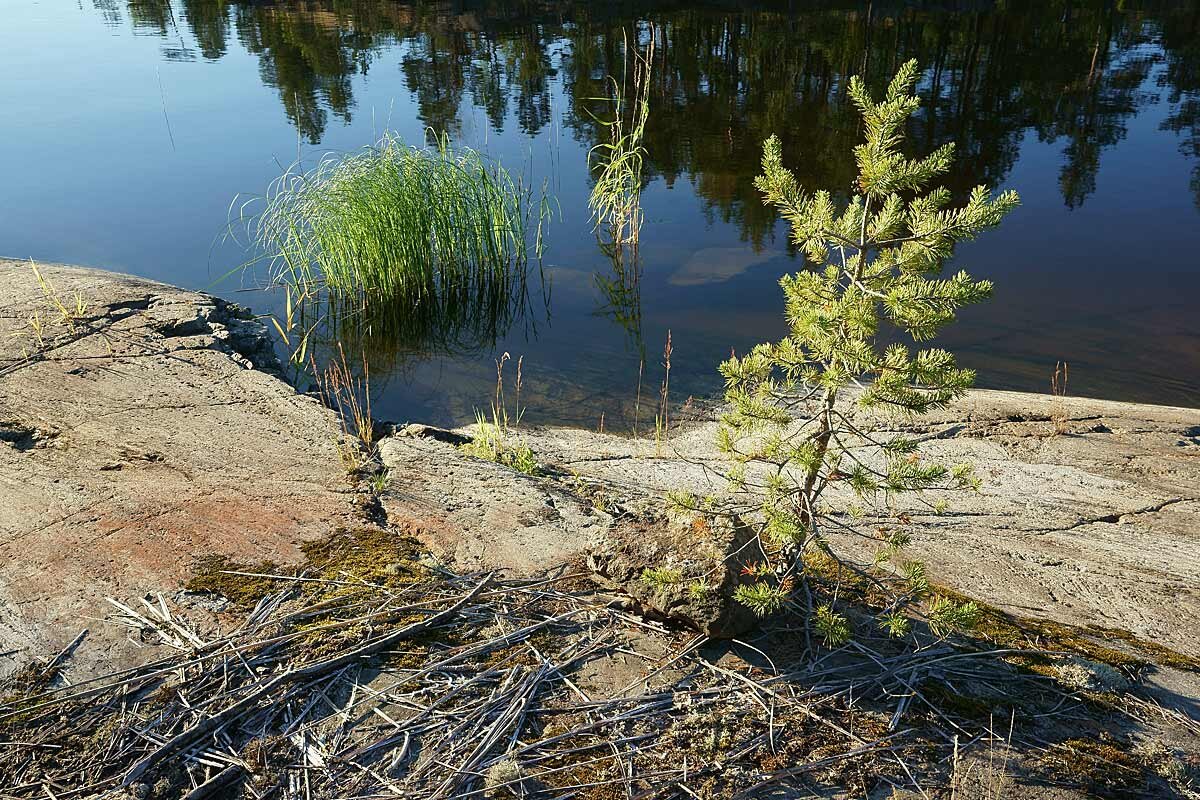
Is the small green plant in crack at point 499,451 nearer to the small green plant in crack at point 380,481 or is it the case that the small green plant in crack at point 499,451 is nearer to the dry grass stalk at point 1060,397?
the small green plant in crack at point 380,481

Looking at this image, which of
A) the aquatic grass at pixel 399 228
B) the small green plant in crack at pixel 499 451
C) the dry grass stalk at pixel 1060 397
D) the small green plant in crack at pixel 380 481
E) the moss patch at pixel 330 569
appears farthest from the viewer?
the aquatic grass at pixel 399 228

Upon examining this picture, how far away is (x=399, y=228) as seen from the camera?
8320mm

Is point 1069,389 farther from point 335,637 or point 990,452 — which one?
point 335,637

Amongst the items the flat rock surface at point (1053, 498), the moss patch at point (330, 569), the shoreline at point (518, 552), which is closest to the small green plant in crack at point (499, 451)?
the shoreline at point (518, 552)

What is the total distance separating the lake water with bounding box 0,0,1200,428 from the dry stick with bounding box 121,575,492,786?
4046 mm

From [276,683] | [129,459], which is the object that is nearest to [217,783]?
[276,683]

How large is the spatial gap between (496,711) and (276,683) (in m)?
0.70

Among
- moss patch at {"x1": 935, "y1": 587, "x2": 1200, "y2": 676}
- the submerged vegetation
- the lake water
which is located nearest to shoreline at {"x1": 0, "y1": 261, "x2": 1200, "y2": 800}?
moss patch at {"x1": 935, "y1": 587, "x2": 1200, "y2": 676}

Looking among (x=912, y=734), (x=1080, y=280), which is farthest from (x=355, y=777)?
(x=1080, y=280)

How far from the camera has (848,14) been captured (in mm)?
22938

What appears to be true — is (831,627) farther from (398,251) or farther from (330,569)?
(398,251)

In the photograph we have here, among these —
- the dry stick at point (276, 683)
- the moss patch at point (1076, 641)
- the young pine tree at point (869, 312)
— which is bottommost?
the moss patch at point (1076, 641)

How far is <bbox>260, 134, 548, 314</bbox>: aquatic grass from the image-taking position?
26.8ft

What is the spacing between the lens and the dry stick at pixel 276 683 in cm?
245
